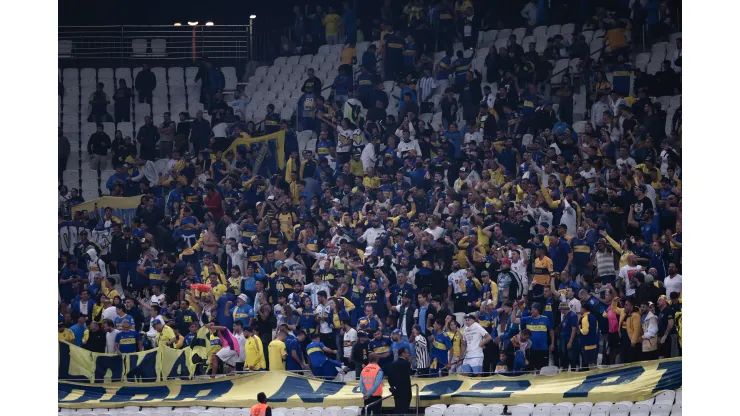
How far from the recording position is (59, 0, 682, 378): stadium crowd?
12.7 m

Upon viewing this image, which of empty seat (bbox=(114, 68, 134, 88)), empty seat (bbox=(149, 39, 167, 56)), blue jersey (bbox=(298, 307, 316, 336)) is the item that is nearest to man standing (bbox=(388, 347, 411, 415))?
blue jersey (bbox=(298, 307, 316, 336))

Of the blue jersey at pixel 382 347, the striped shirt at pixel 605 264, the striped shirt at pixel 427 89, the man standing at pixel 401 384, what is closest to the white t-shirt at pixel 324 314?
the blue jersey at pixel 382 347

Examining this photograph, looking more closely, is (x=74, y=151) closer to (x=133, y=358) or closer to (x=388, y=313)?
(x=133, y=358)

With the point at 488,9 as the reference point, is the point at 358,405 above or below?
below

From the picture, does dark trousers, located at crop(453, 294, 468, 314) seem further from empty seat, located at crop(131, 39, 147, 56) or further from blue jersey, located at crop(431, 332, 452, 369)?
empty seat, located at crop(131, 39, 147, 56)

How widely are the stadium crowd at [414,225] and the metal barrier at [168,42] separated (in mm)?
1291

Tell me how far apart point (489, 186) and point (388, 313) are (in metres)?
2.30

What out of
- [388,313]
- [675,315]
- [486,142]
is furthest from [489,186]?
[675,315]

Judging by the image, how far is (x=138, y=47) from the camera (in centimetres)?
1836

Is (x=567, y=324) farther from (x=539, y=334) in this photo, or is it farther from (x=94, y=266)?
(x=94, y=266)

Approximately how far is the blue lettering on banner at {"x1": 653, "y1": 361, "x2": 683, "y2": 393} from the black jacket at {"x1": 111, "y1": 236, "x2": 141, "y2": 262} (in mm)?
7145

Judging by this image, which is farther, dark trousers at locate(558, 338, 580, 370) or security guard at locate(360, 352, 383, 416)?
dark trousers at locate(558, 338, 580, 370)

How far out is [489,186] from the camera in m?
14.4
